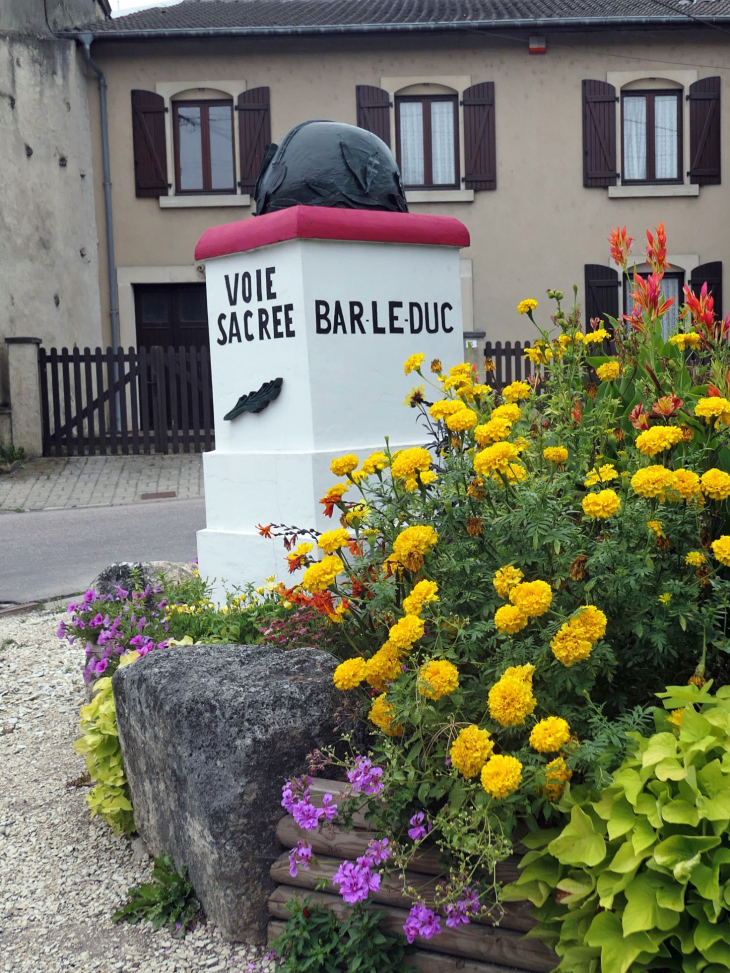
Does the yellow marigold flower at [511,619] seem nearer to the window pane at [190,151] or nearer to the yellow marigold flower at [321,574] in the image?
the yellow marigold flower at [321,574]

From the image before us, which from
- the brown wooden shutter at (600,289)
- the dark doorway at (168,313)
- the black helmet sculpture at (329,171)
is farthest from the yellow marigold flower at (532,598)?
the brown wooden shutter at (600,289)

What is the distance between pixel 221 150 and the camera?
1683cm

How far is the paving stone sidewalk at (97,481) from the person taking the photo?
38.4ft

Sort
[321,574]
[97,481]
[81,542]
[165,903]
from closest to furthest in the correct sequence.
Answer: [321,574]
[165,903]
[81,542]
[97,481]

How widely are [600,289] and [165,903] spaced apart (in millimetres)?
16138

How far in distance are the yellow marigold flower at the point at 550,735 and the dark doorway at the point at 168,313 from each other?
15755mm

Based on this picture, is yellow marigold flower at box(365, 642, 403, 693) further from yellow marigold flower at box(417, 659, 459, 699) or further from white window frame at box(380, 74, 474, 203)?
white window frame at box(380, 74, 474, 203)

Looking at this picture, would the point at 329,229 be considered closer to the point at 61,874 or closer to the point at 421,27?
the point at 61,874

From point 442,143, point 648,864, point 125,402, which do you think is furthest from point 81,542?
point 442,143

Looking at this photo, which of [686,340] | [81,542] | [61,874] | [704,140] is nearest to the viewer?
[686,340]

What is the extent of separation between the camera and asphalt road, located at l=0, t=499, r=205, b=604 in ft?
24.1

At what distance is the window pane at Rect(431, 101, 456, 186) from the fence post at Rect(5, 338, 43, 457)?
7.50 m

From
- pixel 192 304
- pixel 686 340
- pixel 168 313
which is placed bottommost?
pixel 686 340

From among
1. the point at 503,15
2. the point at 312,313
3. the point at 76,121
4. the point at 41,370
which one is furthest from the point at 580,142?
the point at 312,313
